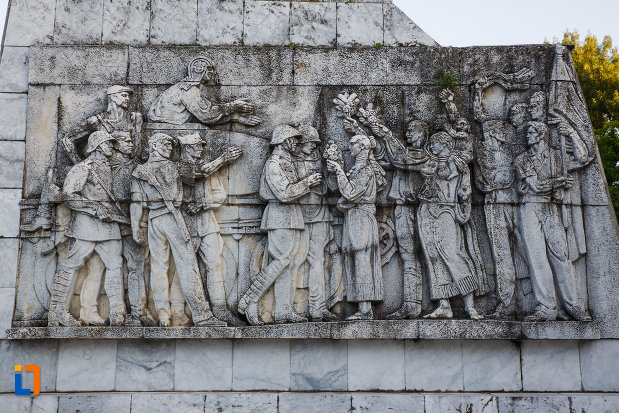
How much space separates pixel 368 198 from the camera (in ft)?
33.6

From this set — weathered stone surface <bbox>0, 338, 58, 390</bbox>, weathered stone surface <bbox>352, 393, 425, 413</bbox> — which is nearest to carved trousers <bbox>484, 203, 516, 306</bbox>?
weathered stone surface <bbox>352, 393, 425, 413</bbox>

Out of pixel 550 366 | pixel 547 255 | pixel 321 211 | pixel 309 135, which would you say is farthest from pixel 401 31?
pixel 550 366

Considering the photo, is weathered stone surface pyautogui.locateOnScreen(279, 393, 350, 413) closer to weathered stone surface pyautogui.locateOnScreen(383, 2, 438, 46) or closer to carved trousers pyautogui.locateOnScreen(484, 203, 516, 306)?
carved trousers pyautogui.locateOnScreen(484, 203, 516, 306)

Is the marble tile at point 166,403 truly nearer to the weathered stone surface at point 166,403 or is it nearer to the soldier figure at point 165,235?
the weathered stone surface at point 166,403

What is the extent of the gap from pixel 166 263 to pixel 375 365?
3.27 m

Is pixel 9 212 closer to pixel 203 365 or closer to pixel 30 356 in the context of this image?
pixel 30 356

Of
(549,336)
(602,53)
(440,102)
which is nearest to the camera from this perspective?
(549,336)

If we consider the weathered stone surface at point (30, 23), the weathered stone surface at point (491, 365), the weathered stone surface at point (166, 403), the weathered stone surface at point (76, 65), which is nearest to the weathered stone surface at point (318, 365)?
the weathered stone surface at point (166, 403)

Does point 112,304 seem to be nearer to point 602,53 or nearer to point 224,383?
point 224,383

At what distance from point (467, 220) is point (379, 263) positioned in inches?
55.4

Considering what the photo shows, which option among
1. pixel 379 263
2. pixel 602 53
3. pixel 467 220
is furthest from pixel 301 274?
pixel 602 53

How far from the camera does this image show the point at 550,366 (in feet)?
33.5

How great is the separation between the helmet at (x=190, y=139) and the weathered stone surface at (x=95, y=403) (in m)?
3.63

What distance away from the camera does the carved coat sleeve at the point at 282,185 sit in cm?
1012
